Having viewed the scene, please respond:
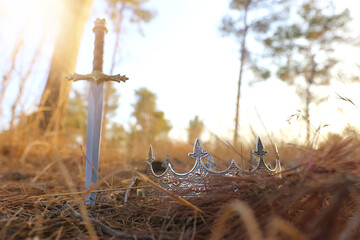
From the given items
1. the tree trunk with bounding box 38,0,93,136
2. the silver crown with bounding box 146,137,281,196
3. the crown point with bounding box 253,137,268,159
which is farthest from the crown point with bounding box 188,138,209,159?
the tree trunk with bounding box 38,0,93,136

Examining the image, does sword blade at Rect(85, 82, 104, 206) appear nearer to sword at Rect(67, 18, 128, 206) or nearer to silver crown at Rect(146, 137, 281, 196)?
sword at Rect(67, 18, 128, 206)

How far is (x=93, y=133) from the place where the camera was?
3.52ft

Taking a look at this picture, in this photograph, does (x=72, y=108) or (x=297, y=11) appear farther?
(x=72, y=108)

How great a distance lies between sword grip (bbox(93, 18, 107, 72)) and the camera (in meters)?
1.12

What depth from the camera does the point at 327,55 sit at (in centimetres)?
1023

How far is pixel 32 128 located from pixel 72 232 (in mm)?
2936

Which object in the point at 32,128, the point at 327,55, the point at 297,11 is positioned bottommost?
the point at 32,128

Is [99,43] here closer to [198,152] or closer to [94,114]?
[94,114]

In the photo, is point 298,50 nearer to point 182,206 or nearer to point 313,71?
point 313,71

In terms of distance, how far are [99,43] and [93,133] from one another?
0.43 metres

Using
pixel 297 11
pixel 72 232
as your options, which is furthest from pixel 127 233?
pixel 297 11

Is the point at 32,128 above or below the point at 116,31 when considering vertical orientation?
below

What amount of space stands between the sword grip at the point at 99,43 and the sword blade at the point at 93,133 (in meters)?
0.10

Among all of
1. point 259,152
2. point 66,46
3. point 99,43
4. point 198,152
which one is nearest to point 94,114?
point 99,43
